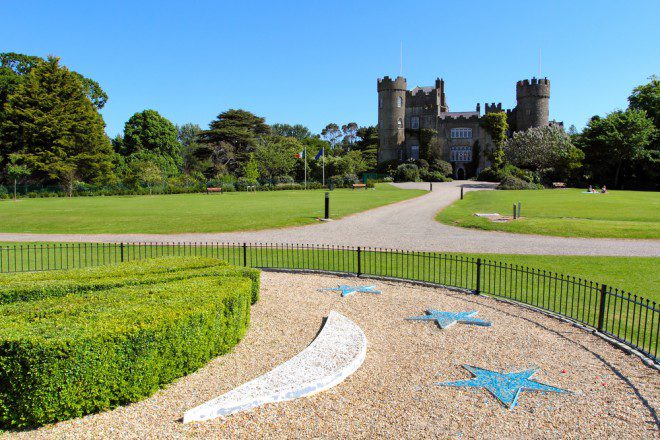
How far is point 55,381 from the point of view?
18.1ft

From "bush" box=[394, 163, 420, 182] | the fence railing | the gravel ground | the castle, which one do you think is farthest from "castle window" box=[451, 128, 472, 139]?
the gravel ground

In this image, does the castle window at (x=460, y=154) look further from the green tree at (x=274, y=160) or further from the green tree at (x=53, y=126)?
the green tree at (x=53, y=126)

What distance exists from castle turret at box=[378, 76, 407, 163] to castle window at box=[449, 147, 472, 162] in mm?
8773

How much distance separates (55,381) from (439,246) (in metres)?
15.0

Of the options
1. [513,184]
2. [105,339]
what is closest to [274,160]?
[513,184]

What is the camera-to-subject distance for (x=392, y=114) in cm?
8256

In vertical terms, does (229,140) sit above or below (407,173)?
above

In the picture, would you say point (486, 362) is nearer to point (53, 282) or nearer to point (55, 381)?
point (55, 381)

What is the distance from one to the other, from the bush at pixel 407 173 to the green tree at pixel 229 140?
23.6 meters

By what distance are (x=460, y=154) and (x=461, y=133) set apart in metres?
3.53

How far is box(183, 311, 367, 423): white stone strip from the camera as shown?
5805mm

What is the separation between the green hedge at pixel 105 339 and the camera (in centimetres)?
544

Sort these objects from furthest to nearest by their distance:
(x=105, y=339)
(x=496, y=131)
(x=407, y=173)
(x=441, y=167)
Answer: (x=441, y=167) < (x=496, y=131) < (x=407, y=173) < (x=105, y=339)

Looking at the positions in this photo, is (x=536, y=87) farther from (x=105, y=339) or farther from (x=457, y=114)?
(x=105, y=339)
